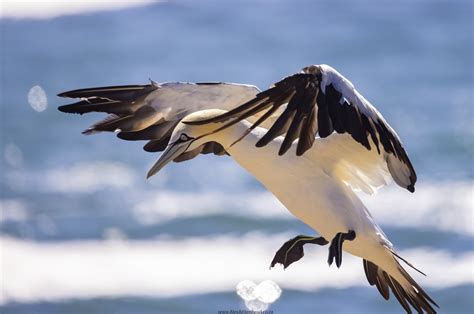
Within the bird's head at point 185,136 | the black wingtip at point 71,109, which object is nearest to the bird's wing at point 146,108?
the black wingtip at point 71,109

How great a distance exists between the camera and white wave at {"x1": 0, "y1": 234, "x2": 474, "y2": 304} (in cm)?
1440

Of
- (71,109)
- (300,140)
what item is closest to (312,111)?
(300,140)

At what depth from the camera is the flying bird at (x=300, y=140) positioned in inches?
325

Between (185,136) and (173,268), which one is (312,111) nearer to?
(185,136)

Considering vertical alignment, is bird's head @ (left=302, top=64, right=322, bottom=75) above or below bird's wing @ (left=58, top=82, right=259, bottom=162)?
below

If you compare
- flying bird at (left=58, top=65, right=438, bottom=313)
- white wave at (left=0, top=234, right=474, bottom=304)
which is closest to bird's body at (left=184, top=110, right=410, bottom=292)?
flying bird at (left=58, top=65, right=438, bottom=313)

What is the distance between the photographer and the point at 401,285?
9438mm

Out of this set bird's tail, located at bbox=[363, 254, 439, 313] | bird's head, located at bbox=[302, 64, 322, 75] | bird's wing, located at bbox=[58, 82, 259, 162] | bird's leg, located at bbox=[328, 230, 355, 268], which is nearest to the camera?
bird's head, located at bbox=[302, 64, 322, 75]

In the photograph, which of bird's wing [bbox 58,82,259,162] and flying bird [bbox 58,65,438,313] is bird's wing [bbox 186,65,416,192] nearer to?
flying bird [bbox 58,65,438,313]

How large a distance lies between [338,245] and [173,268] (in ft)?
20.8

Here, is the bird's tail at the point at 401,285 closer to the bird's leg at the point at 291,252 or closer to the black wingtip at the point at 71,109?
the bird's leg at the point at 291,252

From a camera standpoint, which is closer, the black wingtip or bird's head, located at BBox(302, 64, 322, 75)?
bird's head, located at BBox(302, 64, 322, 75)

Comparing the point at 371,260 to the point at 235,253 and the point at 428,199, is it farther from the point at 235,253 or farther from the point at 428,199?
the point at 428,199

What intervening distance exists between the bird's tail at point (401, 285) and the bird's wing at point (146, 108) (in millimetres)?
1143
